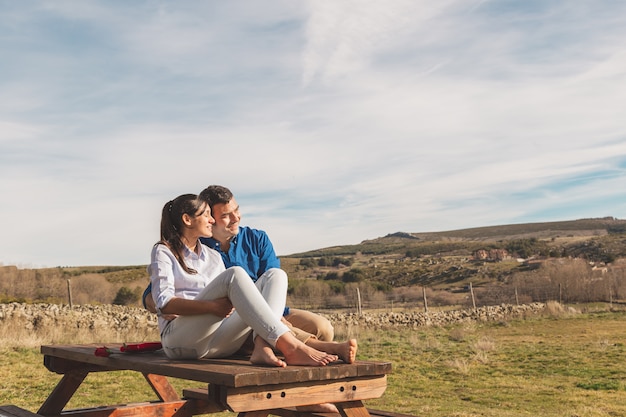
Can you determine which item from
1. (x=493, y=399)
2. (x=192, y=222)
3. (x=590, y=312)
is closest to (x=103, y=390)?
(x=493, y=399)

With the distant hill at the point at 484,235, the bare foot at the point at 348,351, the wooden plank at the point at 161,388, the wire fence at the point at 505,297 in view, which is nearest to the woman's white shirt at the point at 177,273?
the bare foot at the point at 348,351

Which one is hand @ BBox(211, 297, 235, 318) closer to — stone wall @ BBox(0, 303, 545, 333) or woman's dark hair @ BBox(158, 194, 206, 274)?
woman's dark hair @ BBox(158, 194, 206, 274)

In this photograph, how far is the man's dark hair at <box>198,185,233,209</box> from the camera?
151 inches

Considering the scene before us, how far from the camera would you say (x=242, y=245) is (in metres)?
4.16

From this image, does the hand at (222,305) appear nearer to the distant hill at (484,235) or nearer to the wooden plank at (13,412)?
the wooden plank at (13,412)

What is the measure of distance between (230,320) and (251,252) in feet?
3.41

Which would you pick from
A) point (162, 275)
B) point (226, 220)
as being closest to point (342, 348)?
point (162, 275)

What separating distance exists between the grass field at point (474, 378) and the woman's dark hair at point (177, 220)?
436 cm

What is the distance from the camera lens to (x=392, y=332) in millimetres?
19953

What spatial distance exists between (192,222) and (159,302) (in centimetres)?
51

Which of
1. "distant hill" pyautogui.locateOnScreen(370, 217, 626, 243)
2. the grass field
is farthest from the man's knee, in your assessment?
"distant hill" pyautogui.locateOnScreen(370, 217, 626, 243)

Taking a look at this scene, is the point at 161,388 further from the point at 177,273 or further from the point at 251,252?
the point at 177,273

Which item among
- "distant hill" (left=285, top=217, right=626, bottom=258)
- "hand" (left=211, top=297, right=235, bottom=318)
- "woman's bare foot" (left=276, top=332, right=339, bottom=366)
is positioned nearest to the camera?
"woman's bare foot" (left=276, top=332, right=339, bottom=366)

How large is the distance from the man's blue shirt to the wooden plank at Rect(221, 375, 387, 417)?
1382mm
